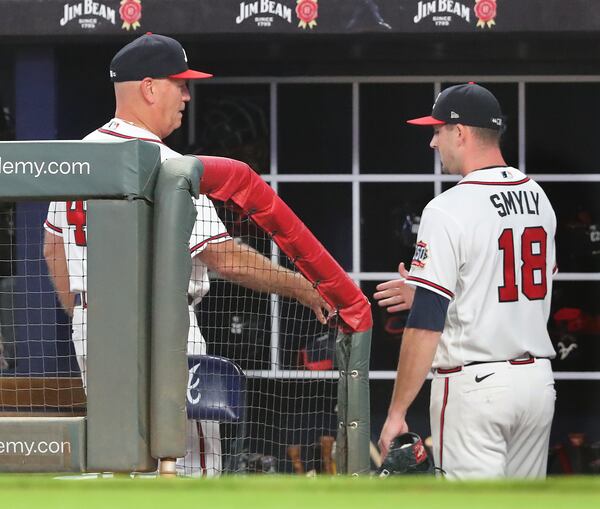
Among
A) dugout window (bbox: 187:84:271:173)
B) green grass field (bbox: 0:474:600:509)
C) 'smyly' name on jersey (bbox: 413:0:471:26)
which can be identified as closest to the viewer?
green grass field (bbox: 0:474:600:509)

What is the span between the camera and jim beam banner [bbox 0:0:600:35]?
6.81 m

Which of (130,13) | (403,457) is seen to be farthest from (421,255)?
(130,13)

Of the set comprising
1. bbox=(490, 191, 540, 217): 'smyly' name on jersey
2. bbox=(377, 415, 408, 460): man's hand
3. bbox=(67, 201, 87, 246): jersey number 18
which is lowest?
bbox=(377, 415, 408, 460): man's hand

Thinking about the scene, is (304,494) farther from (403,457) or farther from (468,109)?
(468,109)

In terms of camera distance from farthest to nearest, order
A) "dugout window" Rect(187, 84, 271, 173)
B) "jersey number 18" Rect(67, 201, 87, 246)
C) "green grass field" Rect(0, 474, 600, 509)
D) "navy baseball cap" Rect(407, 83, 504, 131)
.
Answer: "dugout window" Rect(187, 84, 271, 173), "navy baseball cap" Rect(407, 83, 504, 131), "jersey number 18" Rect(67, 201, 87, 246), "green grass field" Rect(0, 474, 600, 509)

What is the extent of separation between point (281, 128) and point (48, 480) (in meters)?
5.77

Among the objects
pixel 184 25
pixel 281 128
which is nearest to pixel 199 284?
pixel 184 25

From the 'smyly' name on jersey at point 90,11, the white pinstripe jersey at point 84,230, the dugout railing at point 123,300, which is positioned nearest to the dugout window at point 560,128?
the 'smyly' name on jersey at point 90,11

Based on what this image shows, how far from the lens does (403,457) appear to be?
420cm

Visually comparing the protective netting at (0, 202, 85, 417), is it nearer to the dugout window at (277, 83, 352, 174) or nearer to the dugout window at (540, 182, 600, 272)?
the dugout window at (277, 83, 352, 174)

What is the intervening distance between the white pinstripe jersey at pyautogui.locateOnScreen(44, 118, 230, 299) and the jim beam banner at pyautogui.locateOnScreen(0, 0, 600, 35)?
2.75 m

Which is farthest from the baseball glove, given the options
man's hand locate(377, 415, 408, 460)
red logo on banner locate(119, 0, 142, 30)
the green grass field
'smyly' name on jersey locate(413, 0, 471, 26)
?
red logo on banner locate(119, 0, 142, 30)

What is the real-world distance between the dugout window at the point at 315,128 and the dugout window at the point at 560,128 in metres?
1.07

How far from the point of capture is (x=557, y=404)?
25.4 ft
